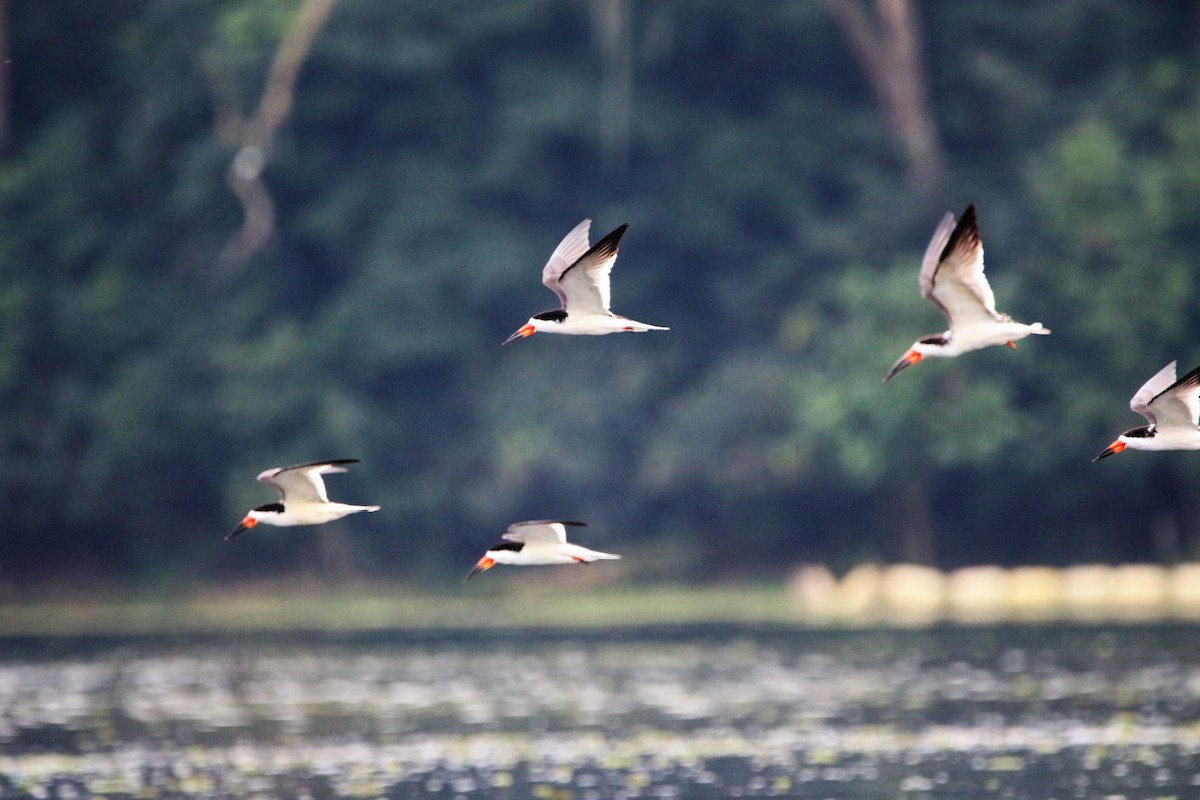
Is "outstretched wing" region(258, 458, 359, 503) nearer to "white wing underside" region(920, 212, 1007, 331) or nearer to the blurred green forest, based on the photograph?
"white wing underside" region(920, 212, 1007, 331)

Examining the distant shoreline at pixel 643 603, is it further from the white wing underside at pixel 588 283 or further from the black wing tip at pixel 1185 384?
the white wing underside at pixel 588 283

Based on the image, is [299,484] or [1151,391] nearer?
[1151,391]

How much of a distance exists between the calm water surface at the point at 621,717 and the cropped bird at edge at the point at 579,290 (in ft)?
15.5

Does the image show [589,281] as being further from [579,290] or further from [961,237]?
[961,237]

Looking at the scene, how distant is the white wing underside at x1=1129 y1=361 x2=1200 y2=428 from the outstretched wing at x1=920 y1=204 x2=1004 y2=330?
1.42m

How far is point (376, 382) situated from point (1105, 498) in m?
19.4

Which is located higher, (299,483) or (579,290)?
(579,290)

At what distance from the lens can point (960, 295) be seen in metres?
16.7

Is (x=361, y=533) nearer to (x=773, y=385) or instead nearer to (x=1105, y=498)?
(x=773, y=385)

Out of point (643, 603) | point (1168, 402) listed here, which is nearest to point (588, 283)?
point (1168, 402)

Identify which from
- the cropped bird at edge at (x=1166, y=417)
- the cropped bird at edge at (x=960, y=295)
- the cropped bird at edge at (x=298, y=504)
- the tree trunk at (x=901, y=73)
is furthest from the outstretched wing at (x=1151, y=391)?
the tree trunk at (x=901, y=73)

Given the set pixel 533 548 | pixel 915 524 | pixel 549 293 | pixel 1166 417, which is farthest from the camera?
pixel 549 293

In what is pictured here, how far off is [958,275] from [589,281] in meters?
3.30

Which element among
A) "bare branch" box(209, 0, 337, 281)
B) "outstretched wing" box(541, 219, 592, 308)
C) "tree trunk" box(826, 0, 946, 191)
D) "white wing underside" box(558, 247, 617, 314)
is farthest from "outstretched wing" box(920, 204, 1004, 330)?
"bare branch" box(209, 0, 337, 281)
